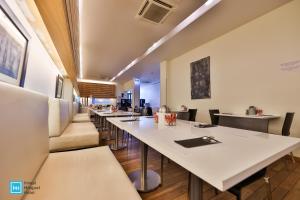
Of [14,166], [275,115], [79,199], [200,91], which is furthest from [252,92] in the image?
[14,166]

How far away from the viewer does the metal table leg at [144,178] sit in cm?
147

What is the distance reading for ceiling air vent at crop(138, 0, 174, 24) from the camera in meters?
2.34

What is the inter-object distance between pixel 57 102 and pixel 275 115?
3.70 meters

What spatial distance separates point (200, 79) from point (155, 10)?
2466mm

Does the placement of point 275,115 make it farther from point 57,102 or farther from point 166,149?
point 57,102

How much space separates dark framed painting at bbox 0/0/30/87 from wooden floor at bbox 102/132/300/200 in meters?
1.85

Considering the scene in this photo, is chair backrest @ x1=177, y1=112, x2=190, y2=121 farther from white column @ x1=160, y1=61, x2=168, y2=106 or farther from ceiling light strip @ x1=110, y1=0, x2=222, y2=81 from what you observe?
white column @ x1=160, y1=61, x2=168, y2=106

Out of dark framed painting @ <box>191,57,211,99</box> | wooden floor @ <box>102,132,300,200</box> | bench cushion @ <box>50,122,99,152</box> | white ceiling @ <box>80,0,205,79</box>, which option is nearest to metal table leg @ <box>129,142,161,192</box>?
wooden floor @ <box>102,132,300,200</box>

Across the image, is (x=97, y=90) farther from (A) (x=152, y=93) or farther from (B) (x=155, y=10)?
(B) (x=155, y=10)

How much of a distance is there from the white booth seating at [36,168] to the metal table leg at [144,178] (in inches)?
19.8

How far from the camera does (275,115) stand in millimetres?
2525

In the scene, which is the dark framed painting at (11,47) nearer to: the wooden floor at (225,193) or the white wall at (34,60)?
the white wall at (34,60)

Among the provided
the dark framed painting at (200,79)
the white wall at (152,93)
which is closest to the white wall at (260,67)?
the dark framed painting at (200,79)

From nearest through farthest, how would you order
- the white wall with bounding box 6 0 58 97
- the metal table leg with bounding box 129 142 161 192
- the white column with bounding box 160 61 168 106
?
the metal table leg with bounding box 129 142 161 192, the white wall with bounding box 6 0 58 97, the white column with bounding box 160 61 168 106
